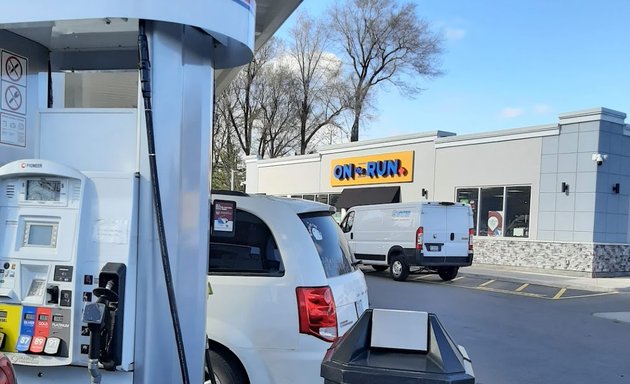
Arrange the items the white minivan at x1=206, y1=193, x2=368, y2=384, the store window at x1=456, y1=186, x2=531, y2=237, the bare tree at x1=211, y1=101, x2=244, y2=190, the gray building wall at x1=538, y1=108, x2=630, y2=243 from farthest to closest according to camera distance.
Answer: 1. the bare tree at x1=211, y1=101, x2=244, y2=190
2. the store window at x1=456, y1=186, x2=531, y2=237
3. the gray building wall at x1=538, y1=108, x2=630, y2=243
4. the white minivan at x1=206, y1=193, x2=368, y2=384

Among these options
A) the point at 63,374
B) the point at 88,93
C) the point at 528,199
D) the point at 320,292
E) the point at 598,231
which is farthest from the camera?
the point at 528,199

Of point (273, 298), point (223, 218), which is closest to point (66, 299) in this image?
point (223, 218)

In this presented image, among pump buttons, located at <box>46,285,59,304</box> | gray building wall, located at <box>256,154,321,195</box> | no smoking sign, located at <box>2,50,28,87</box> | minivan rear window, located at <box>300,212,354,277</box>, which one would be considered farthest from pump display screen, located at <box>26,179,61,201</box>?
gray building wall, located at <box>256,154,321,195</box>

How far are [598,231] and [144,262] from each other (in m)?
17.3

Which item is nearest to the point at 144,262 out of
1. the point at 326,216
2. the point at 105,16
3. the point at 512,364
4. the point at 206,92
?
the point at 206,92

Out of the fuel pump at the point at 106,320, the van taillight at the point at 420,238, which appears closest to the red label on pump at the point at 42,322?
the fuel pump at the point at 106,320

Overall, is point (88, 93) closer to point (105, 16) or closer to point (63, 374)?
point (105, 16)

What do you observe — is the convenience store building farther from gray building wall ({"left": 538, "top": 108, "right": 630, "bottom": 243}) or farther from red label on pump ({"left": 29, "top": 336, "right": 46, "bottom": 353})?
red label on pump ({"left": 29, "top": 336, "right": 46, "bottom": 353})

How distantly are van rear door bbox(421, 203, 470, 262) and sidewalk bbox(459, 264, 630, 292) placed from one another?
8.74ft

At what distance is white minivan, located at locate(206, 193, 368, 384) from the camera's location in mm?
3807

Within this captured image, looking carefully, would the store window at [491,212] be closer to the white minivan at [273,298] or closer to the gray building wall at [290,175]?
the gray building wall at [290,175]

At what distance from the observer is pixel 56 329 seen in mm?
2727

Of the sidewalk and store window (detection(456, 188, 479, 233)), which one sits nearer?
the sidewalk

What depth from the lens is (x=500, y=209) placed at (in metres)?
19.1
